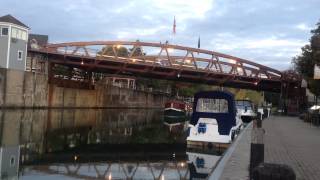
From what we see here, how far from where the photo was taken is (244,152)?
21.7 metres

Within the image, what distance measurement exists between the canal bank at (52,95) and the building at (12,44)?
164 centimetres

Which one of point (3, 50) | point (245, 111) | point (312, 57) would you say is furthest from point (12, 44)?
point (312, 57)

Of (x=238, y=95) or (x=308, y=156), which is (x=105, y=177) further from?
(x=238, y=95)

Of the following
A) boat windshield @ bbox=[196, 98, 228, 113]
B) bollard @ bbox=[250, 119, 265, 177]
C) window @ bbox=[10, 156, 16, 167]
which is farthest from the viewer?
boat windshield @ bbox=[196, 98, 228, 113]

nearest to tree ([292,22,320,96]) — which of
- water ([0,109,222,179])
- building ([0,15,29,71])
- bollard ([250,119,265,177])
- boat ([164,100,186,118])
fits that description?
water ([0,109,222,179])

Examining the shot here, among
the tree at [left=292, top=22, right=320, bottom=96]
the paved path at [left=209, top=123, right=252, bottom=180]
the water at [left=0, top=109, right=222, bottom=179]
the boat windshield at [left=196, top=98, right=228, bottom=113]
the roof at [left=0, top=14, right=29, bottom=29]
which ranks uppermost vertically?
the roof at [left=0, top=14, right=29, bottom=29]

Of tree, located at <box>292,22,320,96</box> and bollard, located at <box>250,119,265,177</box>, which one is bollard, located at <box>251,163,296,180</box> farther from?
tree, located at <box>292,22,320,96</box>

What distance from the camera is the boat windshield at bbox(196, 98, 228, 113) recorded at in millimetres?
38375

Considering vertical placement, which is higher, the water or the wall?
the wall

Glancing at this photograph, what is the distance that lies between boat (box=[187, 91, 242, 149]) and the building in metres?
41.6

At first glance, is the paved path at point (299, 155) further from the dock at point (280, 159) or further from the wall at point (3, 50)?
the wall at point (3, 50)

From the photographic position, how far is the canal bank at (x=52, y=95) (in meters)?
71.3

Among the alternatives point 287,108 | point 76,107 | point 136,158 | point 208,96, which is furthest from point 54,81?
point 136,158

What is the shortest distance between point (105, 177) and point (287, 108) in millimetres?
67264
